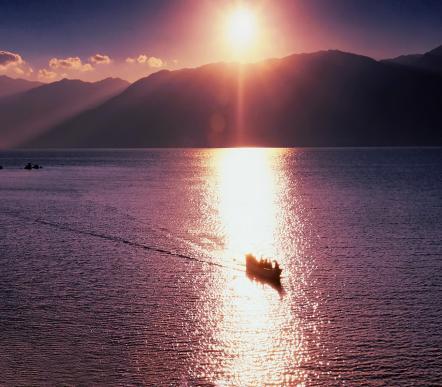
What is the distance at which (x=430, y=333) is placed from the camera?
36000mm

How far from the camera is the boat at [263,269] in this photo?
5000 cm

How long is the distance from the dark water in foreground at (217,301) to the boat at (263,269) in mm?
1338

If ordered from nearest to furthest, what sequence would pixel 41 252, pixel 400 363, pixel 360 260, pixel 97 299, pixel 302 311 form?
1. pixel 400 363
2. pixel 302 311
3. pixel 97 299
4. pixel 360 260
5. pixel 41 252

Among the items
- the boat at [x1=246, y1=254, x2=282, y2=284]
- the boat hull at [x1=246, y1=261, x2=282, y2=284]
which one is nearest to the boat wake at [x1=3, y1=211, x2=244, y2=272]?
the boat at [x1=246, y1=254, x2=282, y2=284]

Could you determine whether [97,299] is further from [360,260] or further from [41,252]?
[360,260]

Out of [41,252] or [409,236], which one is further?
[409,236]

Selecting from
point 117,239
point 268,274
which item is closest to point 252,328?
point 268,274

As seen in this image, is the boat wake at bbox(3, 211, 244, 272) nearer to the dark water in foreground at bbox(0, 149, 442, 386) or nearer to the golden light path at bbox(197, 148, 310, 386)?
the dark water in foreground at bbox(0, 149, 442, 386)

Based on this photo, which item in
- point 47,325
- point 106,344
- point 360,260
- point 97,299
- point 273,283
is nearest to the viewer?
point 106,344

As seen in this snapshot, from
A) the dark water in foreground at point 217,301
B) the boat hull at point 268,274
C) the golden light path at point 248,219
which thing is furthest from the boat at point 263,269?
the golden light path at point 248,219

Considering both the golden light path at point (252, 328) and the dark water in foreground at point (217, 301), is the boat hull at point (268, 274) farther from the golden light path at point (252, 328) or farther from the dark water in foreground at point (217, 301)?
the dark water in foreground at point (217, 301)

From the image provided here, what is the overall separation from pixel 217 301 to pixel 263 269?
8.17 meters

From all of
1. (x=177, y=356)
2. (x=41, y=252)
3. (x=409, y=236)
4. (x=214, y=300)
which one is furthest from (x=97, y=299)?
(x=409, y=236)

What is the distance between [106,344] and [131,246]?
1262 inches
